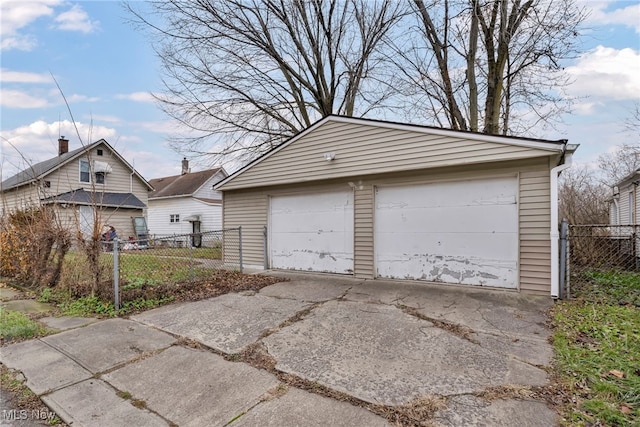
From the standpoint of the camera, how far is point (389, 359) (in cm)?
319

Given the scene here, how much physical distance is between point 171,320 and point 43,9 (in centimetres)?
683

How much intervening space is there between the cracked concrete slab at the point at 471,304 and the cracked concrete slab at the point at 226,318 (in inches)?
54.8

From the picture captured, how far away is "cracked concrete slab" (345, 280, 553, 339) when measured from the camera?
13.3ft

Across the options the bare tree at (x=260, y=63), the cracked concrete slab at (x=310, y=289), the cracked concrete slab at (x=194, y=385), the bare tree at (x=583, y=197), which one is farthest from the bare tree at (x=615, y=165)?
the cracked concrete slab at (x=194, y=385)

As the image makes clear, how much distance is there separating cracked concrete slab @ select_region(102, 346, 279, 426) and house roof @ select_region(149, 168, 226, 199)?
18.5 m

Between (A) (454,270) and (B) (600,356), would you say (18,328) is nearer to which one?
(B) (600,356)

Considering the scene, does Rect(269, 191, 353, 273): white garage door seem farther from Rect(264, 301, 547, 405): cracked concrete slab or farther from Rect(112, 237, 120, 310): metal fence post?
Rect(112, 237, 120, 310): metal fence post

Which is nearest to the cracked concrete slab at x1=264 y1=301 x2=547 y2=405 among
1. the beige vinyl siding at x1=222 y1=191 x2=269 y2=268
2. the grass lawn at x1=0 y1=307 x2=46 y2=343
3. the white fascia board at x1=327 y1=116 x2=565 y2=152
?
the grass lawn at x1=0 y1=307 x2=46 y2=343

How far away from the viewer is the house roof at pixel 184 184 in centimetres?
2098

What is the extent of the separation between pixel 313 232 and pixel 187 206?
50.1ft

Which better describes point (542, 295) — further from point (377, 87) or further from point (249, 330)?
point (377, 87)

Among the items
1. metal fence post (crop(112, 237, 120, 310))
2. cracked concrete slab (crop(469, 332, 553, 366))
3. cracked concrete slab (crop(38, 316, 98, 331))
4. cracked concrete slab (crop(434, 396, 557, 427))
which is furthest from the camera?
metal fence post (crop(112, 237, 120, 310))

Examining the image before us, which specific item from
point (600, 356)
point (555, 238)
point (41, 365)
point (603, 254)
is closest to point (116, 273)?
point (41, 365)

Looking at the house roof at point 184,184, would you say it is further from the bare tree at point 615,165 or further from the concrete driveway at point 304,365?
the bare tree at point 615,165
